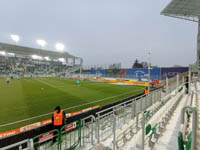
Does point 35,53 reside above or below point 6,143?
above

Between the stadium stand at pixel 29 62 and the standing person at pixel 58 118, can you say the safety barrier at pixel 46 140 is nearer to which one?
the standing person at pixel 58 118

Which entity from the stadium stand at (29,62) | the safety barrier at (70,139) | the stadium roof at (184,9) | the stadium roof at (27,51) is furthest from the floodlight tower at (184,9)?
the stadium roof at (27,51)

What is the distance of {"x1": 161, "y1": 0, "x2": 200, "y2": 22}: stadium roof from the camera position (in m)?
14.7

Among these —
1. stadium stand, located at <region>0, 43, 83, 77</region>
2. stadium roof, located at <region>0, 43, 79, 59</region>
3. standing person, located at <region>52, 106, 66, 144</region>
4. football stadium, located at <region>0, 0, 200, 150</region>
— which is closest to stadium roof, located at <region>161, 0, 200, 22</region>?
football stadium, located at <region>0, 0, 200, 150</region>

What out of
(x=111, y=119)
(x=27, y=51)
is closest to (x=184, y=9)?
(x=111, y=119)

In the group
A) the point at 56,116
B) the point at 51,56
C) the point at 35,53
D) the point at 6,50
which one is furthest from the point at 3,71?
the point at 56,116

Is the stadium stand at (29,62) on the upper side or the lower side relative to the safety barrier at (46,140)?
upper

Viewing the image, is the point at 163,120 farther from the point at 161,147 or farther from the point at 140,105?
the point at 140,105

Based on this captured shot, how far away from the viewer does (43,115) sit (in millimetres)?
7168

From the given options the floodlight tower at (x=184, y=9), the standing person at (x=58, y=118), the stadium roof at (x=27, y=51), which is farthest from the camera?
the stadium roof at (x=27, y=51)

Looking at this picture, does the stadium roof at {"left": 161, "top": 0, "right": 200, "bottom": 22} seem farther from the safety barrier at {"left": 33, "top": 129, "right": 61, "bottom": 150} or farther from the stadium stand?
the stadium stand

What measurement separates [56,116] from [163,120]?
457cm

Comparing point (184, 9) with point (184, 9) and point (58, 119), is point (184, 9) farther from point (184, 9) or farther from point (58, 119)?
point (58, 119)

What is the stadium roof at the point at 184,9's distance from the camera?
1471 cm
